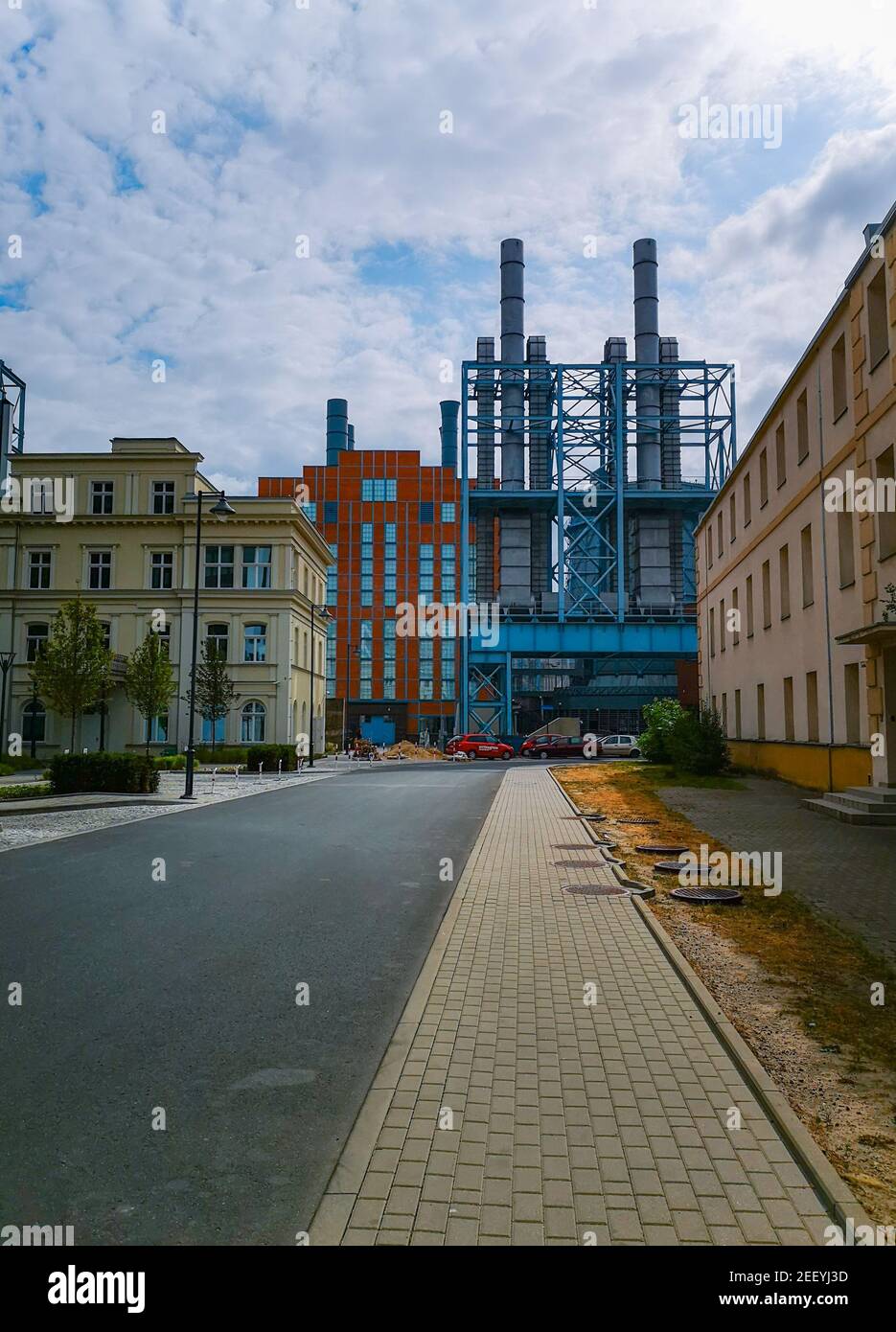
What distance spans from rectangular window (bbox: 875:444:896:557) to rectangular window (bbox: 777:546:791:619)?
22.8 feet

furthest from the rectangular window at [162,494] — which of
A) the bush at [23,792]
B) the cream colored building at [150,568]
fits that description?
the bush at [23,792]

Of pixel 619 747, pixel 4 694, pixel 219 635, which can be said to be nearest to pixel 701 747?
pixel 619 747

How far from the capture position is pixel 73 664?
3684 centimetres

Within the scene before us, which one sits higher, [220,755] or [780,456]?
[780,456]

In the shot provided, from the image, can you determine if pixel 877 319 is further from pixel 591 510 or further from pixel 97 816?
pixel 591 510

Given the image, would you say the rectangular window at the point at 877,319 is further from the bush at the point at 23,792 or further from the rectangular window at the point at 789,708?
the bush at the point at 23,792

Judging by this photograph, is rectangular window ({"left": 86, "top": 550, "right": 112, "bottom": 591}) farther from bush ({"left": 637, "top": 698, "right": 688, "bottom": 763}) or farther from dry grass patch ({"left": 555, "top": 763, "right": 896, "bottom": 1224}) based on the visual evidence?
dry grass patch ({"left": 555, "top": 763, "right": 896, "bottom": 1224})

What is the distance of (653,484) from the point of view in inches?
2527

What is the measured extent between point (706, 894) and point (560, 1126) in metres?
6.23

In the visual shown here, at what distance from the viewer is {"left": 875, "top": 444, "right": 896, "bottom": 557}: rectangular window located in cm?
1731

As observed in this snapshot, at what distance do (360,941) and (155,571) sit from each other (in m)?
47.0

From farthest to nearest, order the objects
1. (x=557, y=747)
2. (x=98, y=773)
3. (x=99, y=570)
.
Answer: (x=557, y=747), (x=99, y=570), (x=98, y=773)

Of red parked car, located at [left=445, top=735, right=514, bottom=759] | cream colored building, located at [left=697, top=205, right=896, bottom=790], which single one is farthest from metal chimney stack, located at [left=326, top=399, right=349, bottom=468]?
cream colored building, located at [left=697, top=205, right=896, bottom=790]

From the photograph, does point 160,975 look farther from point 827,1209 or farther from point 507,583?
point 507,583
